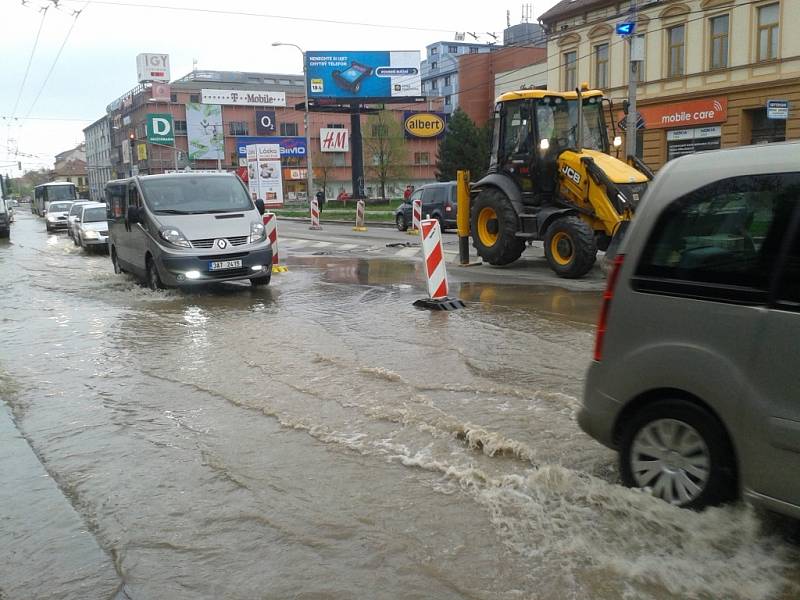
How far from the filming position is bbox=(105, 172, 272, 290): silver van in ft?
39.2

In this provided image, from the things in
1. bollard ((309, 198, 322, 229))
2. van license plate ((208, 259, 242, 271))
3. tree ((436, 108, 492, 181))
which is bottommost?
van license plate ((208, 259, 242, 271))

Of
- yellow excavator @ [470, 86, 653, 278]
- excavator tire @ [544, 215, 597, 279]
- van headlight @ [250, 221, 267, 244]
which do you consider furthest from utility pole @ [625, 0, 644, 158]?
van headlight @ [250, 221, 267, 244]

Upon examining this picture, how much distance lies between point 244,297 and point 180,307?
117 centimetres

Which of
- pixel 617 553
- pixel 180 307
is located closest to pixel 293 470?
pixel 617 553

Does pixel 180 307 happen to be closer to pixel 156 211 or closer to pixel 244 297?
pixel 244 297

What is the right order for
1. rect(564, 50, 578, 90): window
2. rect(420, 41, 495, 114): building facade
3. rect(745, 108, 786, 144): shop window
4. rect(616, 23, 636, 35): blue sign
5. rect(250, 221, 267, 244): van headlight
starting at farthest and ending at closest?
rect(420, 41, 495, 114): building facade, rect(564, 50, 578, 90): window, rect(745, 108, 786, 144): shop window, rect(616, 23, 636, 35): blue sign, rect(250, 221, 267, 244): van headlight

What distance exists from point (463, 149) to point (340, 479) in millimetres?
50079

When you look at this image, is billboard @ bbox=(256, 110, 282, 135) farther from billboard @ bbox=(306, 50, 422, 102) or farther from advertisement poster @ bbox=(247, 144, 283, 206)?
billboard @ bbox=(306, 50, 422, 102)

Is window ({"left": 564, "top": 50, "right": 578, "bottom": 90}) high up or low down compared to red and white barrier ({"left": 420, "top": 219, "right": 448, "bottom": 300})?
up

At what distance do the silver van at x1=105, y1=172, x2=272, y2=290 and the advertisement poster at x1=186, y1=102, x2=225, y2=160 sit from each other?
82.2 m

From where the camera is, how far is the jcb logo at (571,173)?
13141 mm

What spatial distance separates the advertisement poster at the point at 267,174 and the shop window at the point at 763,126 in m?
39.4

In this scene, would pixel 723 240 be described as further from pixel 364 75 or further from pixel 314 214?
pixel 364 75

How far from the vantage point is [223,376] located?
7230 millimetres
